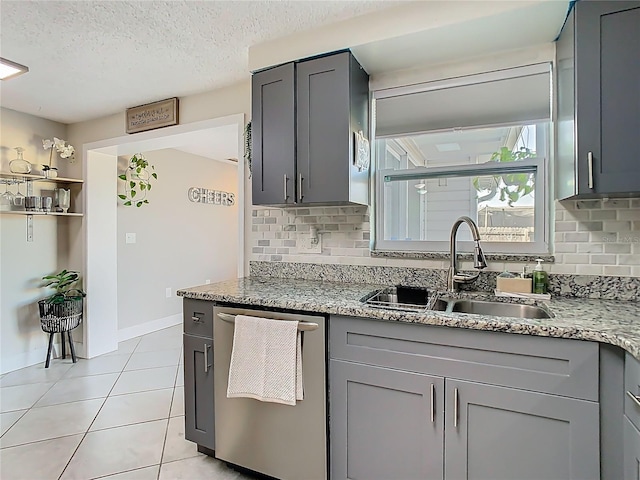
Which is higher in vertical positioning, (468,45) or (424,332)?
(468,45)

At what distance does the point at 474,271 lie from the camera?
1.96m

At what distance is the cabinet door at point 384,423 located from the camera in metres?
1.41

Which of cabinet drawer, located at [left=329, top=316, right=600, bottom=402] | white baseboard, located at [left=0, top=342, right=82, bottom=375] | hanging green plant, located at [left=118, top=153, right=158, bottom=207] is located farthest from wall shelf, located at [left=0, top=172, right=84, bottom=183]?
cabinet drawer, located at [left=329, top=316, right=600, bottom=402]

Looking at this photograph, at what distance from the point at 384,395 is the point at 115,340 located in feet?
11.0

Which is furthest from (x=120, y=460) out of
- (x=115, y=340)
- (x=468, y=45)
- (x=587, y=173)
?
(x=468, y=45)

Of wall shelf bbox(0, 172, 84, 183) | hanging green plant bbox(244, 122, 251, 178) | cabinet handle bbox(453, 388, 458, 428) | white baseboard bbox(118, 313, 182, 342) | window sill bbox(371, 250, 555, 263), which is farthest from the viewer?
white baseboard bbox(118, 313, 182, 342)

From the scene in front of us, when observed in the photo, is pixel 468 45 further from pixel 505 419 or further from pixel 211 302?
pixel 211 302

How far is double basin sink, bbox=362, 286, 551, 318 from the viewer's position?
1.61 meters

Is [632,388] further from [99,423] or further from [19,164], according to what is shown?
[19,164]

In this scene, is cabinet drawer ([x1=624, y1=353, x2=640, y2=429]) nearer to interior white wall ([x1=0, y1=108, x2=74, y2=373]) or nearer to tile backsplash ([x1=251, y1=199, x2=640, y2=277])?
tile backsplash ([x1=251, y1=199, x2=640, y2=277])

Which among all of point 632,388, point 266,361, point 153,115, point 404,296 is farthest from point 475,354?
point 153,115

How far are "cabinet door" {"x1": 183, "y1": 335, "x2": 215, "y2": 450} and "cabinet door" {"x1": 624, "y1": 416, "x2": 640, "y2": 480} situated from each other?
1678mm

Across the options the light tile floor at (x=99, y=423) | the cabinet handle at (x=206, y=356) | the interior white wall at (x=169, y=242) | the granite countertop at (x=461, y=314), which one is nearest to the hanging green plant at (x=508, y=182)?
the granite countertop at (x=461, y=314)

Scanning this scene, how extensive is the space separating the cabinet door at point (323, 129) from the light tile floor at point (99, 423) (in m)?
1.54
